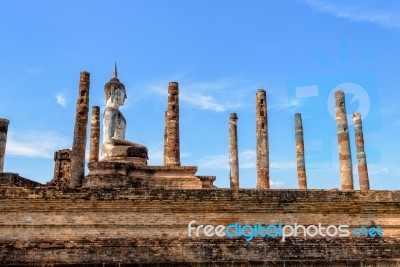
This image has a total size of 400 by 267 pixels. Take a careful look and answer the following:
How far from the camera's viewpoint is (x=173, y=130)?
19203 millimetres

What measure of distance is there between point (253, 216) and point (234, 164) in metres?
15.4

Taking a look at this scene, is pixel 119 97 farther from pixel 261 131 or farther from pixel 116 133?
pixel 261 131

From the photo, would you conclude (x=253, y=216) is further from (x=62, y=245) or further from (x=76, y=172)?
(x=76, y=172)

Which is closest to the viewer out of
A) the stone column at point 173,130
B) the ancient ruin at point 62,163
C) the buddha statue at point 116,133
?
the buddha statue at point 116,133

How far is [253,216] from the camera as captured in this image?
10.0 m

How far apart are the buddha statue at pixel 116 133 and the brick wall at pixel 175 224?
7929 millimetres

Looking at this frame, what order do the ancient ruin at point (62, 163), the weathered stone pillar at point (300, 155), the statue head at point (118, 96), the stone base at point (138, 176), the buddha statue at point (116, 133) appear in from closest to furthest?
the stone base at point (138, 176), the buddha statue at point (116, 133), the statue head at point (118, 96), the ancient ruin at point (62, 163), the weathered stone pillar at point (300, 155)

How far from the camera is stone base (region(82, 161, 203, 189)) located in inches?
612

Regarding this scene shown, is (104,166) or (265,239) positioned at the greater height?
(104,166)

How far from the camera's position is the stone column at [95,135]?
22875 mm

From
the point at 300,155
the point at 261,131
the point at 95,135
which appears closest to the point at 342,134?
the point at 300,155

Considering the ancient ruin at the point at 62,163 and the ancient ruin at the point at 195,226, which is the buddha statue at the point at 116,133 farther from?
the ancient ruin at the point at 195,226

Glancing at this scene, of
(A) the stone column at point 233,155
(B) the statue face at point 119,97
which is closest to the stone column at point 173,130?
(B) the statue face at point 119,97

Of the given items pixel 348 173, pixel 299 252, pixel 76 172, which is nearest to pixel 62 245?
pixel 299 252
